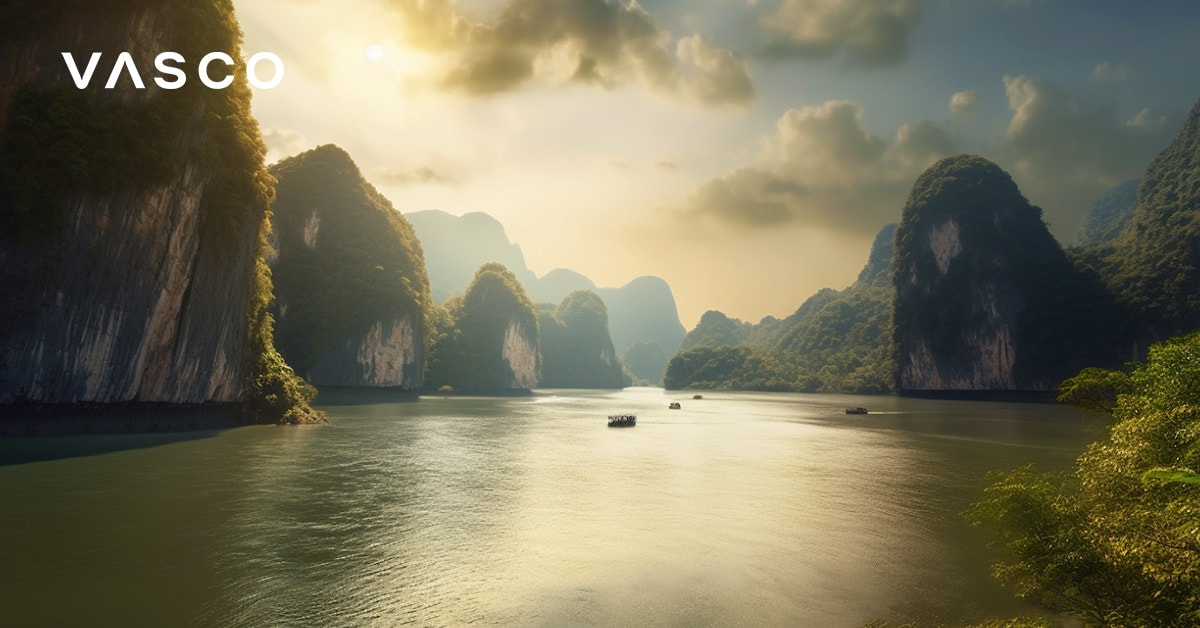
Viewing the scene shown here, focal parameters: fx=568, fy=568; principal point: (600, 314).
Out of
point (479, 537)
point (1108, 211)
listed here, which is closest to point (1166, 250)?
point (1108, 211)

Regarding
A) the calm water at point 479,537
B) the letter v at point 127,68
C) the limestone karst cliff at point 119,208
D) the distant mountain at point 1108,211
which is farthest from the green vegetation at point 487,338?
the distant mountain at point 1108,211

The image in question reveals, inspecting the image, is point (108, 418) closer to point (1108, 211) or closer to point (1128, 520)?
point (1128, 520)

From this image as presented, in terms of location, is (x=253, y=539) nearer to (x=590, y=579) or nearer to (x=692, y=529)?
(x=590, y=579)

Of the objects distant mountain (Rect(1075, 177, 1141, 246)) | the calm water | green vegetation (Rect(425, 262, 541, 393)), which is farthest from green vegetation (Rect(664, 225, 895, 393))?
the calm water

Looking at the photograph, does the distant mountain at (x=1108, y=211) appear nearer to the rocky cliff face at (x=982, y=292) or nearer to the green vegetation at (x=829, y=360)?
the green vegetation at (x=829, y=360)

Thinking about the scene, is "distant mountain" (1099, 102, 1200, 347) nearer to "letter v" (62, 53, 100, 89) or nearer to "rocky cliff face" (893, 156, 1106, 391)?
"rocky cliff face" (893, 156, 1106, 391)

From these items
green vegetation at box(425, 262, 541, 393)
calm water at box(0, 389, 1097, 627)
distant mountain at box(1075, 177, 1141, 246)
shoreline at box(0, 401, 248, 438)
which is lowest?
calm water at box(0, 389, 1097, 627)
